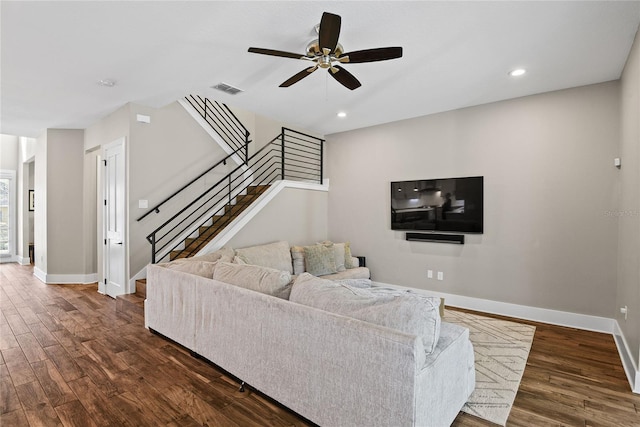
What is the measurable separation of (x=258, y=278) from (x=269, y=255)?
213 centimetres

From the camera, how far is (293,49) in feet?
9.82

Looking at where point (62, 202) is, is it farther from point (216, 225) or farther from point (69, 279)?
point (216, 225)

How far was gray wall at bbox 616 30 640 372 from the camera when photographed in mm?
2576

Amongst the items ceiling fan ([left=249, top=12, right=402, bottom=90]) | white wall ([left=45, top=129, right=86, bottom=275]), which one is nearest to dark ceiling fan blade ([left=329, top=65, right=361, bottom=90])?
ceiling fan ([left=249, top=12, right=402, bottom=90])

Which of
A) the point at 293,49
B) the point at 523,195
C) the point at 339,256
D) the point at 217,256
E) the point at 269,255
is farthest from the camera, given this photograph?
the point at 339,256

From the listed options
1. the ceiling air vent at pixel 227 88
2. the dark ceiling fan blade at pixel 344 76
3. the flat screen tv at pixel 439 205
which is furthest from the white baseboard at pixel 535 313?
the ceiling air vent at pixel 227 88

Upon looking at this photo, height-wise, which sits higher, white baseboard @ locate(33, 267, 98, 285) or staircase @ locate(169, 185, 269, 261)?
staircase @ locate(169, 185, 269, 261)

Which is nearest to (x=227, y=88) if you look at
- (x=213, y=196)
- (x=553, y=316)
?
(x=213, y=196)

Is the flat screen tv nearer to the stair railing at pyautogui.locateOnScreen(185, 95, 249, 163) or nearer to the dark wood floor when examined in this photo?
the dark wood floor

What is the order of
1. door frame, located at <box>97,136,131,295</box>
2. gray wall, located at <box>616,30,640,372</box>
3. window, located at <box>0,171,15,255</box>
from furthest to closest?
window, located at <box>0,171,15,255</box> < door frame, located at <box>97,136,131,295</box> < gray wall, located at <box>616,30,640,372</box>

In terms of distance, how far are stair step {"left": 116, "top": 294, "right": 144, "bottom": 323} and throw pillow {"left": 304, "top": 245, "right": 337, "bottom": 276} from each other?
2.21 m

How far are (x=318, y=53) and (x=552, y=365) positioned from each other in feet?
10.9

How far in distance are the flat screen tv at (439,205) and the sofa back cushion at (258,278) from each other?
123 inches

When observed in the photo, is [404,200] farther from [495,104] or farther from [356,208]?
[495,104]
